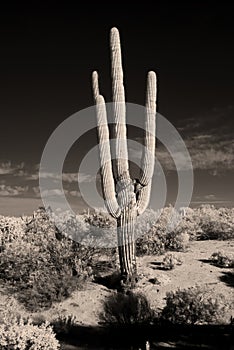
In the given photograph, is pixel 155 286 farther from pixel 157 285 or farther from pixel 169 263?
pixel 169 263

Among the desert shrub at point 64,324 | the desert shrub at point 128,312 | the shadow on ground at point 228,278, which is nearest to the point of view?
the desert shrub at point 64,324

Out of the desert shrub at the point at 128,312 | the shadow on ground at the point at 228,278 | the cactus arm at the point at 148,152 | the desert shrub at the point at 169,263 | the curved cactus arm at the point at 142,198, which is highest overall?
the cactus arm at the point at 148,152

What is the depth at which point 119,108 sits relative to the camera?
11531 millimetres

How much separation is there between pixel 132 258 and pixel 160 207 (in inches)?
307

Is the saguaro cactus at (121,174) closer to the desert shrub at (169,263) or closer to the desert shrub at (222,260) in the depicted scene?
the desert shrub at (169,263)

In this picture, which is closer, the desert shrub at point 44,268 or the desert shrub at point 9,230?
the desert shrub at point 44,268

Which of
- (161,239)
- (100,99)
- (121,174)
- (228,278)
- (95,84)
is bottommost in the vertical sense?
(228,278)

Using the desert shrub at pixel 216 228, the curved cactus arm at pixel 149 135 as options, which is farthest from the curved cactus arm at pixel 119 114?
the desert shrub at pixel 216 228

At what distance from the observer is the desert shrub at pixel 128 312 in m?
8.70

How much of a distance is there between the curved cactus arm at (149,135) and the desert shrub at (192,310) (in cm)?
383

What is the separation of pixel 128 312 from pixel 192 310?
4.66 feet

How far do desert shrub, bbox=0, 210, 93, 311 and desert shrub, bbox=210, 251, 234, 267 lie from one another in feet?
14.0

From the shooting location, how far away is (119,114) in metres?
11.5

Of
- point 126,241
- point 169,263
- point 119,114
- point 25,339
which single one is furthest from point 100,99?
point 25,339
